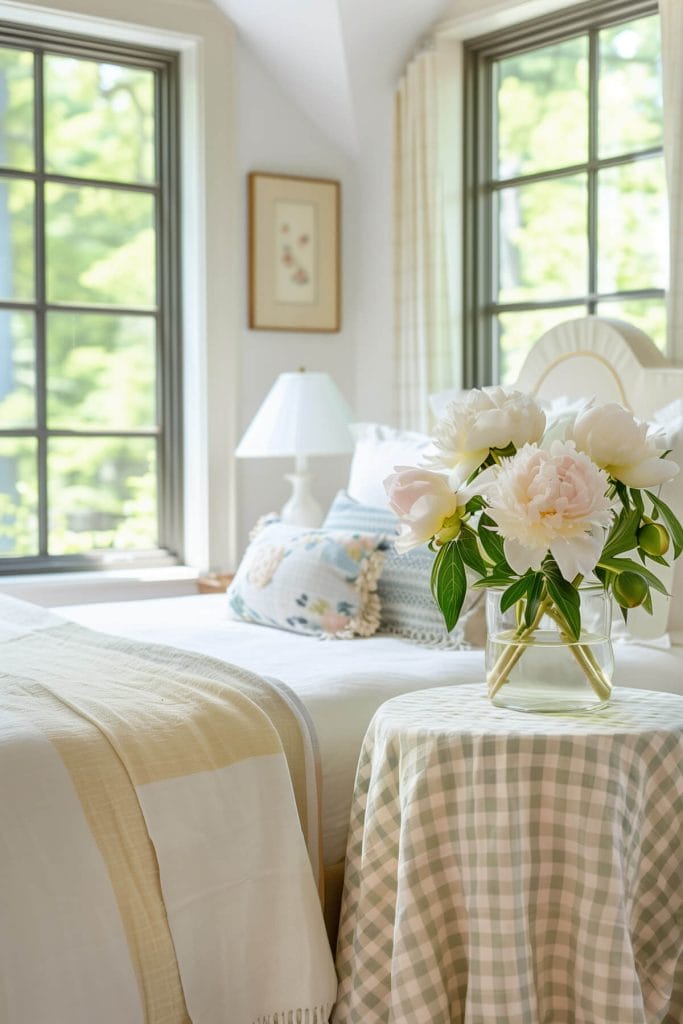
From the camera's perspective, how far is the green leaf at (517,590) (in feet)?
6.12

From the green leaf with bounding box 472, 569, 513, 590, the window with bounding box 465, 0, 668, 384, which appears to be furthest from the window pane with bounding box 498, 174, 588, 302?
the green leaf with bounding box 472, 569, 513, 590

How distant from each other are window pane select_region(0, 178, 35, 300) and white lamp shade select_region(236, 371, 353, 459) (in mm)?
905

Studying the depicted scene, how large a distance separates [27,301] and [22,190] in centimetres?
36

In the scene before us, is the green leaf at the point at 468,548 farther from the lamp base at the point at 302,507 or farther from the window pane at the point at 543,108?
the window pane at the point at 543,108

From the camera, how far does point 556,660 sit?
190 cm

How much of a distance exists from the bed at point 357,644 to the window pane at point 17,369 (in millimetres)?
977

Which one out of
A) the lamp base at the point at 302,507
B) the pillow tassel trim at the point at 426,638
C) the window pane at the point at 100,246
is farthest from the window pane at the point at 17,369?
the pillow tassel trim at the point at 426,638

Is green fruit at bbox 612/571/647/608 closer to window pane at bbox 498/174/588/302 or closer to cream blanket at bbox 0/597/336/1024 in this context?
cream blanket at bbox 0/597/336/1024

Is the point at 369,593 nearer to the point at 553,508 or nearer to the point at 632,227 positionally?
the point at 553,508

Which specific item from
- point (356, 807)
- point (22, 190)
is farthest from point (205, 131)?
point (356, 807)

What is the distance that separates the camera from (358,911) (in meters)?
1.92

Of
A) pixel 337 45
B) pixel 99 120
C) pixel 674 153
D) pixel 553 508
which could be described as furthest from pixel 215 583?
pixel 553 508

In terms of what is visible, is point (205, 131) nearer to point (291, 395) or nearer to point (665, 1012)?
point (291, 395)

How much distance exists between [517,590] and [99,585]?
7.90ft
